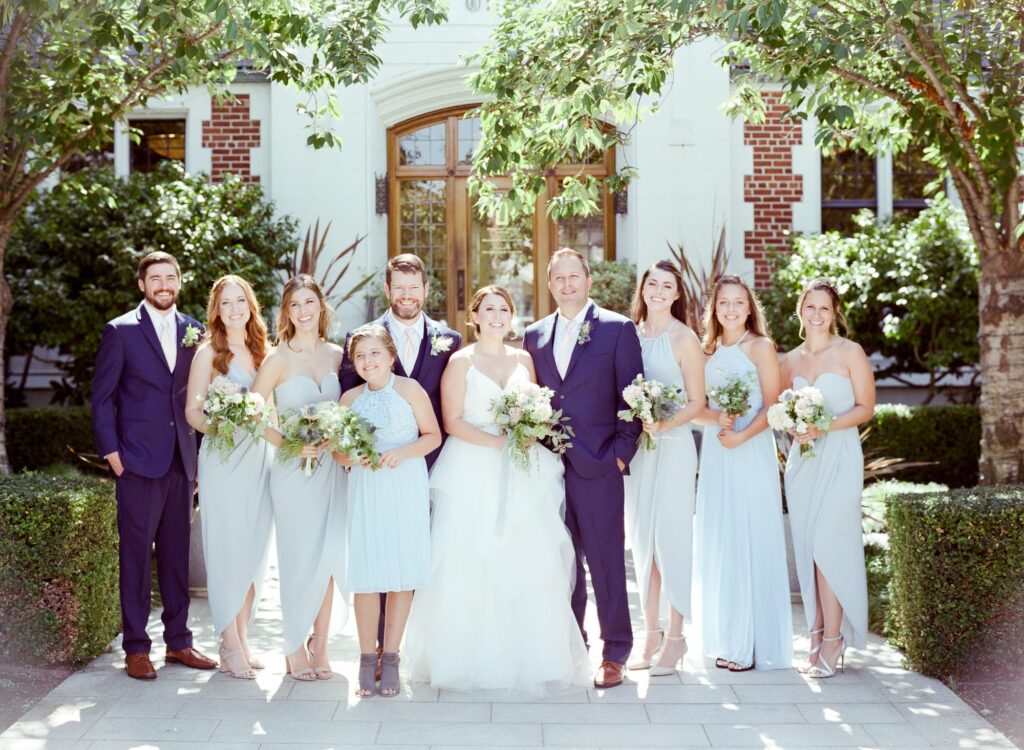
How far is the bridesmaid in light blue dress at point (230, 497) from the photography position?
543cm

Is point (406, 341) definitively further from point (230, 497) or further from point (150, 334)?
point (150, 334)

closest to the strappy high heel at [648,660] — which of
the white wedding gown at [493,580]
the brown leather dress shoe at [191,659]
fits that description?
the white wedding gown at [493,580]

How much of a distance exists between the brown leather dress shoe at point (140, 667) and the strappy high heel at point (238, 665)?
0.35 meters

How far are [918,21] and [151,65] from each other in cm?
490

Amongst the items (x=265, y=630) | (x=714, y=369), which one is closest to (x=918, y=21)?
(x=714, y=369)

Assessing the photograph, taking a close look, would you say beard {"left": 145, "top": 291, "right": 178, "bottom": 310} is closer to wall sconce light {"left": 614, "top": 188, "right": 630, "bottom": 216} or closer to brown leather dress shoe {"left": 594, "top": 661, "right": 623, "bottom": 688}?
brown leather dress shoe {"left": 594, "top": 661, "right": 623, "bottom": 688}

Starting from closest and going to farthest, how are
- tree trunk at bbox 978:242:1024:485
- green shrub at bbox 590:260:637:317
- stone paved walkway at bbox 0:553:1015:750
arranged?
stone paved walkway at bbox 0:553:1015:750 → tree trunk at bbox 978:242:1024:485 → green shrub at bbox 590:260:637:317

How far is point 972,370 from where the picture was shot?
1134 centimetres

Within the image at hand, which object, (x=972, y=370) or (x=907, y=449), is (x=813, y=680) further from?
(x=972, y=370)

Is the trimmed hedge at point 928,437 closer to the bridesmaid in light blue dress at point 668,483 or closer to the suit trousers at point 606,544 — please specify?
the bridesmaid in light blue dress at point 668,483

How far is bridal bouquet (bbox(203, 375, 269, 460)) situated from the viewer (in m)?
5.11

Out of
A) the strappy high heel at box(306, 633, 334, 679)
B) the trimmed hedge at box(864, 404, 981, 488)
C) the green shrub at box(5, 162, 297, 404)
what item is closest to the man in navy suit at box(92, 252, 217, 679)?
the strappy high heel at box(306, 633, 334, 679)

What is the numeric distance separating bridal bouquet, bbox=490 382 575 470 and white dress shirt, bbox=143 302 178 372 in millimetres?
1705

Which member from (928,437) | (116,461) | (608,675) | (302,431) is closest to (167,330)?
(116,461)
